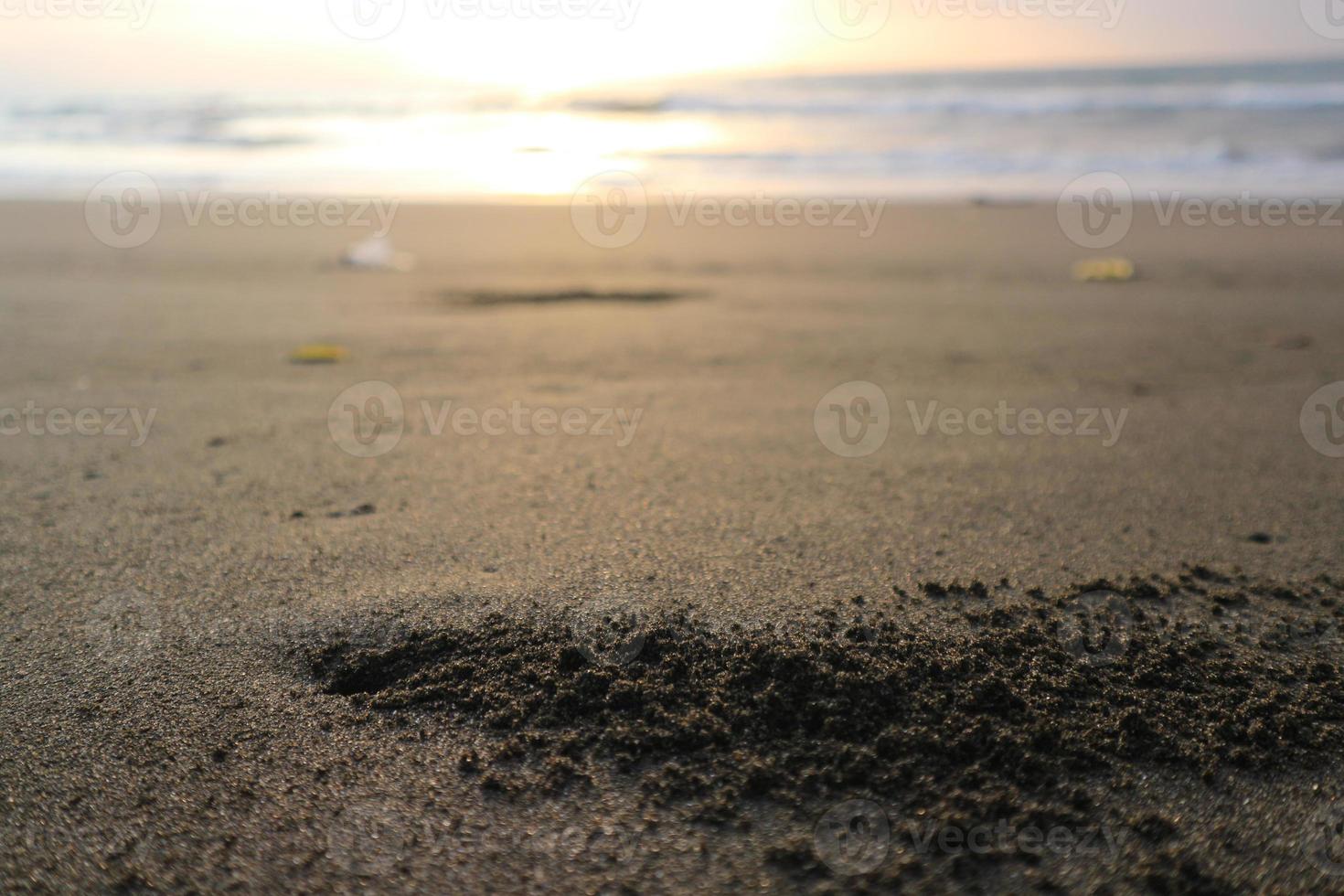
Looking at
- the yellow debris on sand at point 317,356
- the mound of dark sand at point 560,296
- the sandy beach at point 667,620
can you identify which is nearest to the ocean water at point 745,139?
the mound of dark sand at point 560,296

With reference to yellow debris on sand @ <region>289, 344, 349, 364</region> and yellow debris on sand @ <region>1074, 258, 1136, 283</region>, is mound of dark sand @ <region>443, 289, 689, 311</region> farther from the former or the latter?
yellow debris on sand @ <region>1074, 258, 1136, 283</region>

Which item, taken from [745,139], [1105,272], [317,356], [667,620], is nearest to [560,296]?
[317,356]

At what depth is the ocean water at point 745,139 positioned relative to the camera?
11.6 meters

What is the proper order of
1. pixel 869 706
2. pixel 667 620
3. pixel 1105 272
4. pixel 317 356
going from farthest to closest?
pixel 1105 272, pixel 317 356, pixel 667 620, pixel 869 706

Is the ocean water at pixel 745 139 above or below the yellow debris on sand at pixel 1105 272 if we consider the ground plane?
above

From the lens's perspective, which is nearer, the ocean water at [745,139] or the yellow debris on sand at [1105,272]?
the yellow debris on sand at [1105,272]

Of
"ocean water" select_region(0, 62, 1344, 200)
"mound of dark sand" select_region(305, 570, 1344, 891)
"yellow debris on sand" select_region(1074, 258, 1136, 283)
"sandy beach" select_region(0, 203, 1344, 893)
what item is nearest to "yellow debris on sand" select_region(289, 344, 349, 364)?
"sandy beach" select_region(0, 203, 1344, 893)

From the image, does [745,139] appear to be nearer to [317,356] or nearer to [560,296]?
[560,296]

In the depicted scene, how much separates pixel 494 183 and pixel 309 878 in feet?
37.4

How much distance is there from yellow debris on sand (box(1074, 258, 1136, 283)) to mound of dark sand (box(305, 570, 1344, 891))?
433 centimetres

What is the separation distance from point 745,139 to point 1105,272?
1135cm

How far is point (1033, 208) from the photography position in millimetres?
9031

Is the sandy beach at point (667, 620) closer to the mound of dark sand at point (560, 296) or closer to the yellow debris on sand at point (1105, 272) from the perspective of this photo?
the mound of dark sand at point (560, 296)

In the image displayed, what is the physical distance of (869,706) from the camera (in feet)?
5.14
